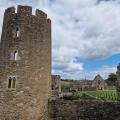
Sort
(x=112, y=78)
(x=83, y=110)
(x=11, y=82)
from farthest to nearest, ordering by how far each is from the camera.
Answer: (x=112, y=78)
(x=83, y=110)
(x=11, y=82)

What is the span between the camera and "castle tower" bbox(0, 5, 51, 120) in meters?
16.2

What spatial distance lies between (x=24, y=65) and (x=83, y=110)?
5372mm

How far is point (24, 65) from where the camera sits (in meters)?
16.7

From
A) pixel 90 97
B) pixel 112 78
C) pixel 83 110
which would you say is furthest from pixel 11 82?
pixel 112 78

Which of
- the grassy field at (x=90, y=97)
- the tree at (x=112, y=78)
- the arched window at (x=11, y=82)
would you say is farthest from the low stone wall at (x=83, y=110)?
the tree at (x=112, y=78)

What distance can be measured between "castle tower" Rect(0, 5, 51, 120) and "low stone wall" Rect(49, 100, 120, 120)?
0.83 meters

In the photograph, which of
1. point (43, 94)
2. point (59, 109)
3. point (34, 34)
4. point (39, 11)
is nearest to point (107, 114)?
point (59, 109)

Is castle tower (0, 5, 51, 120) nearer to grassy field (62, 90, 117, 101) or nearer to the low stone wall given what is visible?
the low stone wall

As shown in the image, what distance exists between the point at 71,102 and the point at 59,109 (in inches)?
41.9

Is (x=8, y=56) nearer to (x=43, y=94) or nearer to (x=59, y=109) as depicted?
(x=43, y=94)

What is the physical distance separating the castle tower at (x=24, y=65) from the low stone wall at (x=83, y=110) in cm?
83

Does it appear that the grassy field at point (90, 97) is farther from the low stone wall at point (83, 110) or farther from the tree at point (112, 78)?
the tree at point (112, 78)

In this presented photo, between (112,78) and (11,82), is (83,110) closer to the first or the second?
(11,82)

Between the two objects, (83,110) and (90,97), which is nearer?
(83,110)
